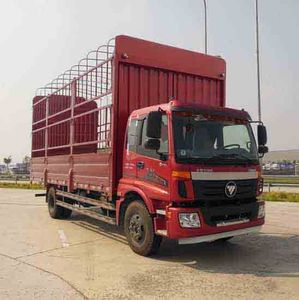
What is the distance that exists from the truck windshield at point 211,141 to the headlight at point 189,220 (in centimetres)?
82

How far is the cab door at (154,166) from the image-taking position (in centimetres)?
739

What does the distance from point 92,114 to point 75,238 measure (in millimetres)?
2595

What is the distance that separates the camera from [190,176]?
7.21m

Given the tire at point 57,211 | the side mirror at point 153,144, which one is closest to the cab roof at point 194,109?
the side mirror at point 153,144

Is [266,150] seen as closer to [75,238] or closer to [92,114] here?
[92,114]

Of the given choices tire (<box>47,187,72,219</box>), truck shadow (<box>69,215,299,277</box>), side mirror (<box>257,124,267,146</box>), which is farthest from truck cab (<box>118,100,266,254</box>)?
tire (<box>47,187,72,219</box>)

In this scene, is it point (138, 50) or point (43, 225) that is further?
point (43, 225)

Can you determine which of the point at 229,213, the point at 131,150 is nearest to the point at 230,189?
the point at 229,213

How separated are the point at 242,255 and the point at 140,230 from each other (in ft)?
6.04

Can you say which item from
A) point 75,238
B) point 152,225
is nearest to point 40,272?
point 152,225

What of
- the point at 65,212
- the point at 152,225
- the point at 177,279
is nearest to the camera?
the point at 177,279

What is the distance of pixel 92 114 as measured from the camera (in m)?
9.73

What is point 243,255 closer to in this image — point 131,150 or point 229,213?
point 229,213

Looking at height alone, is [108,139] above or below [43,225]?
above
